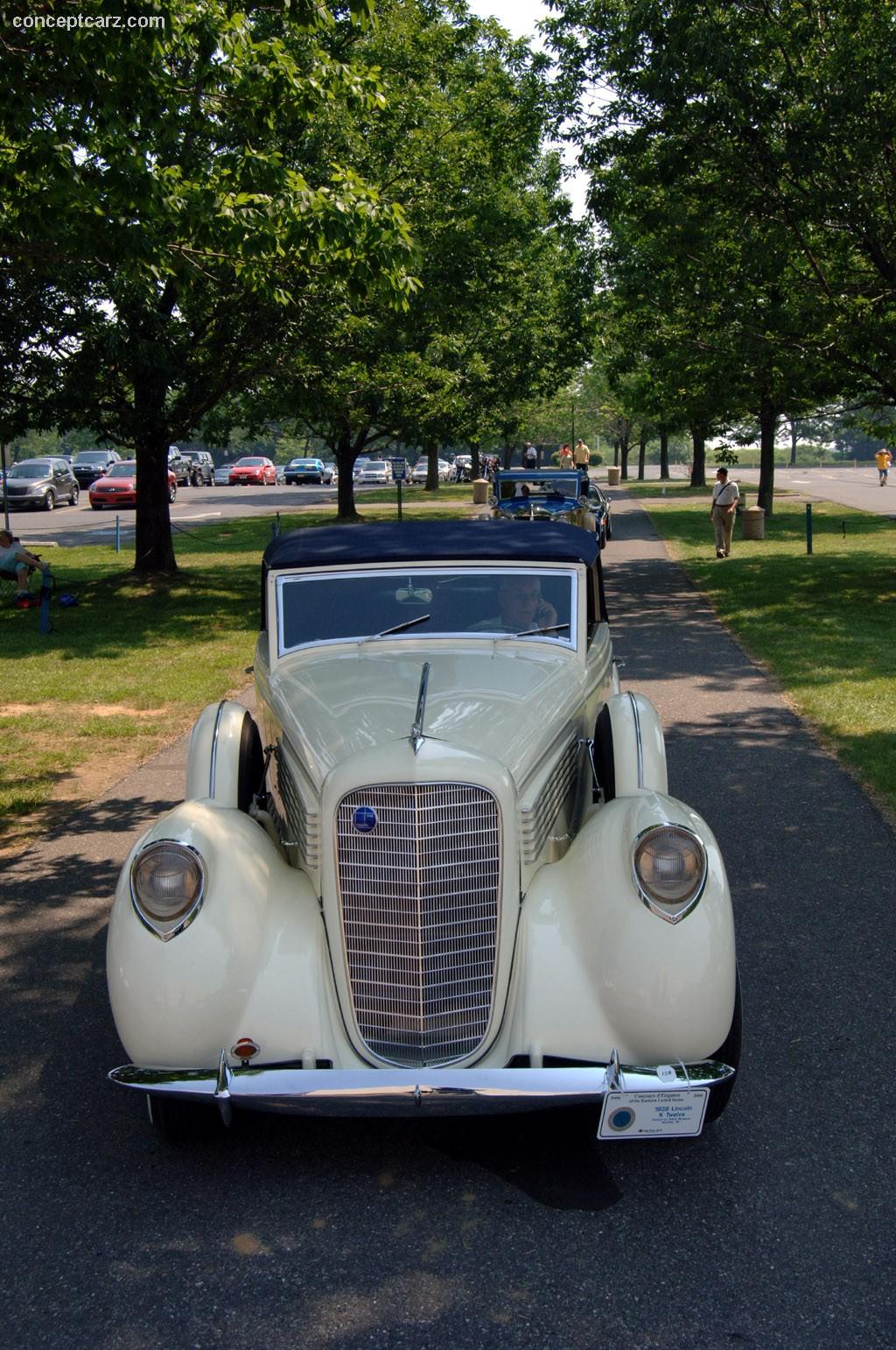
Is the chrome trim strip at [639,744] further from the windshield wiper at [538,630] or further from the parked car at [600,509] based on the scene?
the parked car at [600,509]

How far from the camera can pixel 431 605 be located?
575 cm

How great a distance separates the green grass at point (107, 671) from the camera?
9.20 meters

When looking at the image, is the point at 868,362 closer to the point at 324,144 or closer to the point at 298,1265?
the point at 324,144

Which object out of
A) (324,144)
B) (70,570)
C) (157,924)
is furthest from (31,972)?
(70,570)

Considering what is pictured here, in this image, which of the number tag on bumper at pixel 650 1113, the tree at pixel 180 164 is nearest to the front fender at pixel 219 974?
the number tag on bumper at pixel 650 1113

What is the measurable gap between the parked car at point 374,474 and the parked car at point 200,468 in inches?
305

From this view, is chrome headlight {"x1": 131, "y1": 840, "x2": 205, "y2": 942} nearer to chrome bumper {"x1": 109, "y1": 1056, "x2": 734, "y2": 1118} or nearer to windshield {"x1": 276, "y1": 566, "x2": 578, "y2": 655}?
chrome bumper {"x1": 109, "y1": 1056, "x2": 734, "y2": 1118}

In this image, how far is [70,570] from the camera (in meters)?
22.9

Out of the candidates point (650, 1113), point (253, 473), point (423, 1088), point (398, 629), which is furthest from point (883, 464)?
point (423, 1088)

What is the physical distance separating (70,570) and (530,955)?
20.4m

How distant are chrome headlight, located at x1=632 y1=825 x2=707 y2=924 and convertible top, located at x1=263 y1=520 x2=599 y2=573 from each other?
216cm

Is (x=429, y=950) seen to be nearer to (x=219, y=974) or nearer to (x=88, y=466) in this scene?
(x=219, y=974)

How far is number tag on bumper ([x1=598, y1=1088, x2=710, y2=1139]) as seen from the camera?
3.56m

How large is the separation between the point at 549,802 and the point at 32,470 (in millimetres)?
41510
